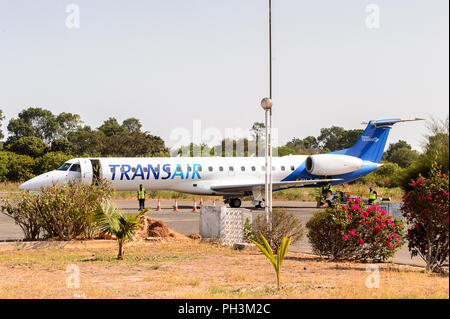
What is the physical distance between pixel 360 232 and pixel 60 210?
24.7 feet

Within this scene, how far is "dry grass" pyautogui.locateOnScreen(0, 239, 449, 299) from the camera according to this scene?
946cm

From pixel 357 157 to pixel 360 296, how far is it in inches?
1145

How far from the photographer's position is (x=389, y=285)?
9961mm

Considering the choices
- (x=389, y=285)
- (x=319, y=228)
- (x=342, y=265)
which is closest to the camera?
(x=389, y=285)

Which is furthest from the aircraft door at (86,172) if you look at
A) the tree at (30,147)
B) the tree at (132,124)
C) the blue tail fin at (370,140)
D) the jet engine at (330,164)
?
the tree at (132,124)

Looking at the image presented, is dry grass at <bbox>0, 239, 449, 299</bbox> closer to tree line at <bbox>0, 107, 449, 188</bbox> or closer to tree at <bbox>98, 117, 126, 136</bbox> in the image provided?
tree line at <bbox>0, 107, 449, 188</bbox>

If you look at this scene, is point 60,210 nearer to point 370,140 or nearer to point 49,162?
point 370,140

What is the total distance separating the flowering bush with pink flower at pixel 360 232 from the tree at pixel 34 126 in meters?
81.4

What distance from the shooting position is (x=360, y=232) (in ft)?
43.6

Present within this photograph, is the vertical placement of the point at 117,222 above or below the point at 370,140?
below

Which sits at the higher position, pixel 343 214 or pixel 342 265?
pixel 343 214

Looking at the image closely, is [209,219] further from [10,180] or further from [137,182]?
[10,180]

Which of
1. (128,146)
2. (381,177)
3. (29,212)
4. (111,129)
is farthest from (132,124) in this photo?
(29,212)
